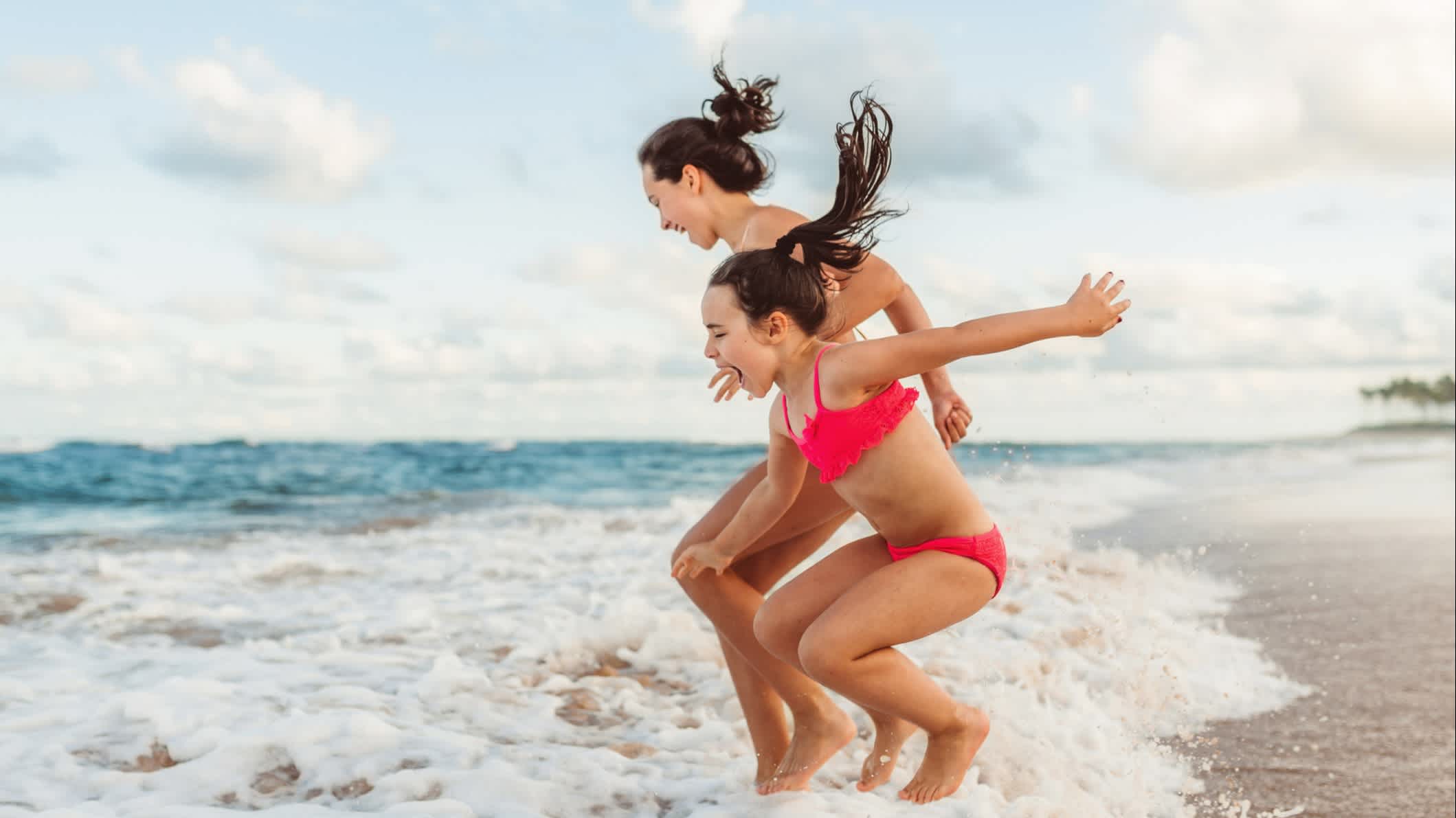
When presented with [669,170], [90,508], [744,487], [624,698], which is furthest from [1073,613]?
[90,508]

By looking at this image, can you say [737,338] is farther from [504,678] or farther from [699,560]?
[504,678]

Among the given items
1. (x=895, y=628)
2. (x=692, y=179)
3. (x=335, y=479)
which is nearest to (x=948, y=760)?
(x=895, y=628)

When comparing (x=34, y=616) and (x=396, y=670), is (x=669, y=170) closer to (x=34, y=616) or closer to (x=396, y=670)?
(x=396, y=670)

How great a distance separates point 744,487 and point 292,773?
1912mm

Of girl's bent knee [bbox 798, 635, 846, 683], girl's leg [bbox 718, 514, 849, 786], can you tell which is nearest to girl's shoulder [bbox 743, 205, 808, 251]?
girl's leg [bbox 718, 514, 849, 786]

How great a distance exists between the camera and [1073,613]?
620cm

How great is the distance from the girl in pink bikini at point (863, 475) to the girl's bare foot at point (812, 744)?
0.44 meters

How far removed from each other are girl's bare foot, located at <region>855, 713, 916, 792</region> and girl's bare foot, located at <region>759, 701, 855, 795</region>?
147mm

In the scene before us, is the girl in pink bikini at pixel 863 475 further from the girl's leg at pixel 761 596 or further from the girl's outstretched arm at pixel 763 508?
the girl's leg at pixel 761 596

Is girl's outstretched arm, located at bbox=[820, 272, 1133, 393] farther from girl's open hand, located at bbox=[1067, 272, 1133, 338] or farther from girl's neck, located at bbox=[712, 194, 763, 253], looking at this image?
girl's neck, located at bbox=[712, 194, 763, 253]

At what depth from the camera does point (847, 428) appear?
2.72 m

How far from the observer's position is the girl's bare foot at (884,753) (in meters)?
3.15

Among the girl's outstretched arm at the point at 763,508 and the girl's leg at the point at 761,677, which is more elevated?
the girl's outstretched arm at the point at 763,508

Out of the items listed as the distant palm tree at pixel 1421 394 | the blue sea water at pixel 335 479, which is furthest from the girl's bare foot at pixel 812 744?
the distant palm tree at pixel 1421 394
